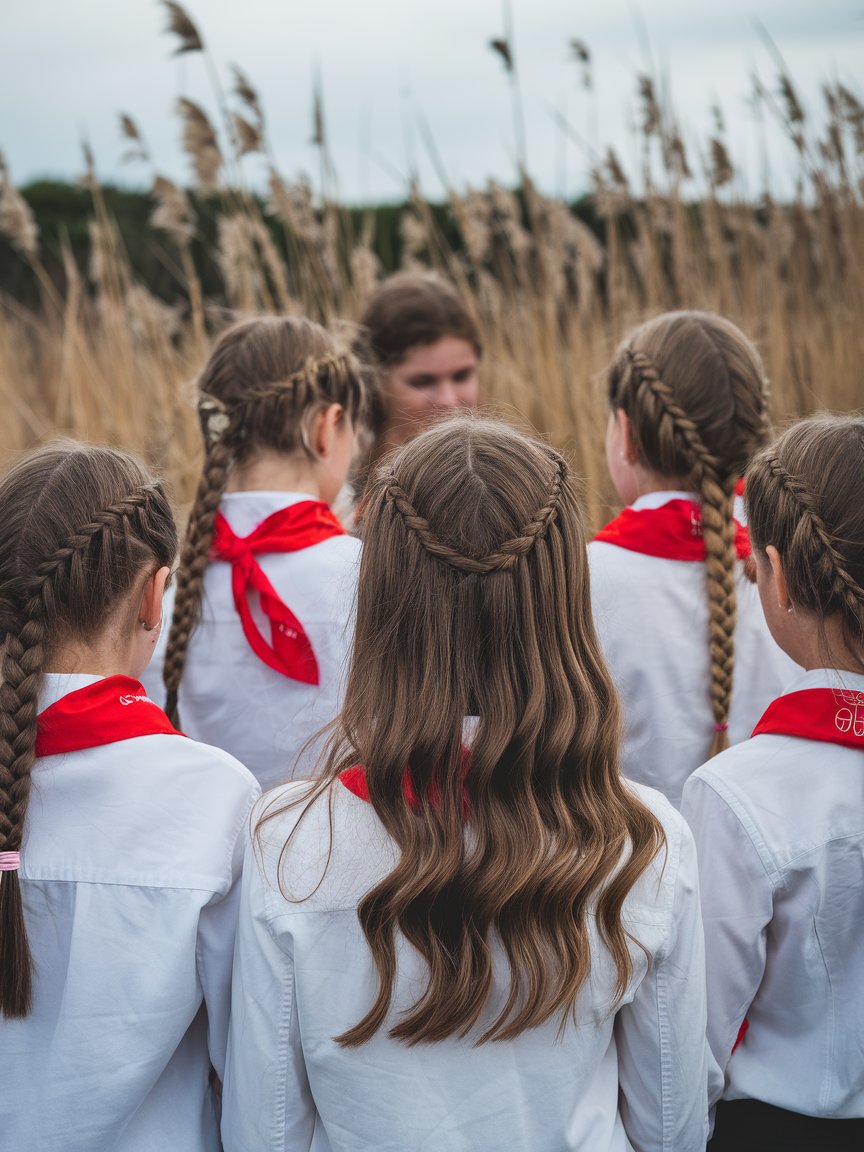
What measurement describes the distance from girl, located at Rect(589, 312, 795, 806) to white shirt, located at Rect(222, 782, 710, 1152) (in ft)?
1.78

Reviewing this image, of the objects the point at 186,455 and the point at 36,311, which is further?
the point at 36,311

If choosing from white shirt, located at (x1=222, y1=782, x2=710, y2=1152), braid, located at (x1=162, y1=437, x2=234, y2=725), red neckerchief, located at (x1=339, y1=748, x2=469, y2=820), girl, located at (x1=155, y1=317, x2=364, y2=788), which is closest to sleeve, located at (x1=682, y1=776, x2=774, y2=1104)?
white shirt, located at (x1=222, y1=782, x2=710, y2=1152)

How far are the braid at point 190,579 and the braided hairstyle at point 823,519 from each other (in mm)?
961

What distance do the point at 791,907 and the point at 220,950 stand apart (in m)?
0.69

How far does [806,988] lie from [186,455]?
2510 mm

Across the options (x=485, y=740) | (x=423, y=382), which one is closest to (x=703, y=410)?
(x=485, y=740)

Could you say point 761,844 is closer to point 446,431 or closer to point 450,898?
point 450,898

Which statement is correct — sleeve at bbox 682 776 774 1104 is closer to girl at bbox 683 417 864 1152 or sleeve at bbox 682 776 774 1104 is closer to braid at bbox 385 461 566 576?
girl at bbox 683 417 864 1152

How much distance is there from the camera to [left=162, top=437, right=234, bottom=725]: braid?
1787mm

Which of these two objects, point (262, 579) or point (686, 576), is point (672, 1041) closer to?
point (686, 576)

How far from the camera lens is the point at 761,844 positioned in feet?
4.02

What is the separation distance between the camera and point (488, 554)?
43.9 inches

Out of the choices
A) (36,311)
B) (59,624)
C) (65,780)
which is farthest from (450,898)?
(36,311)

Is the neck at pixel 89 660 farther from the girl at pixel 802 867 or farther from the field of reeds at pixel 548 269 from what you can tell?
the field of reeds at pixel 548 269
